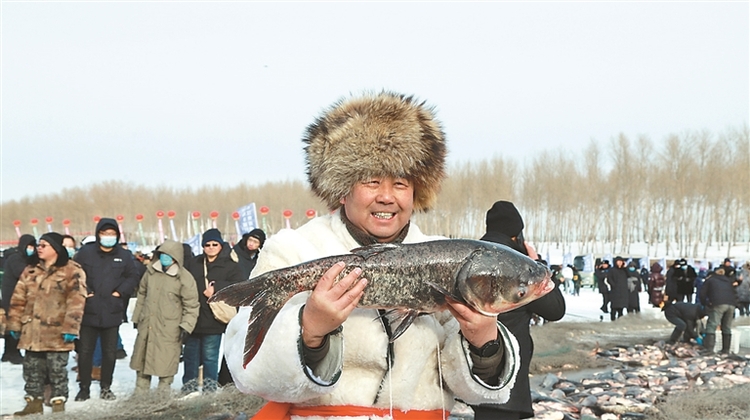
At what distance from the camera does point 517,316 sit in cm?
457

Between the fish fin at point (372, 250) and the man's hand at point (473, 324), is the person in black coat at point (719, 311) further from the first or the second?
the fish fin at point (372, 250)

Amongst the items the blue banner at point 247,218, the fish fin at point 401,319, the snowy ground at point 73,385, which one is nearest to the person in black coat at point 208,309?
the snowy ground at point 73,385

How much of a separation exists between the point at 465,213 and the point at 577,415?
176 ft

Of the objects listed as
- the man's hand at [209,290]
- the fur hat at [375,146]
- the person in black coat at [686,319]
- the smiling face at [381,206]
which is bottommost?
the person in black coat at [686,319]

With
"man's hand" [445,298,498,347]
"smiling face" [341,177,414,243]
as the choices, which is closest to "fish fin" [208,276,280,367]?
"smiling face" [341,177,414,243]

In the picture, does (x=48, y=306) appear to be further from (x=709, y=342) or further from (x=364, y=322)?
(x=709, y=342)

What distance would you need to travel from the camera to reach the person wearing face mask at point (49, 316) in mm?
6801

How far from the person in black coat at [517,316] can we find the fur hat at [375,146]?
211 cm

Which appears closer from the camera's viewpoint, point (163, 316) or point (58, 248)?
point (58, 248)

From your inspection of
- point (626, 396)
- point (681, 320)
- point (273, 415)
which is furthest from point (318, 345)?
point (681, 320)

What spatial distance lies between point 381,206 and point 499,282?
1.81 ft

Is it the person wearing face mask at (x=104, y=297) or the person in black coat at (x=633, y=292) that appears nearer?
the person wearing face mask at (x=104, y=297)

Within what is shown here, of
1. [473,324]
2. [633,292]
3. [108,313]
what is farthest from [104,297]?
[633,292]

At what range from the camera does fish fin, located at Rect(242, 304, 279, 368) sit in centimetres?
211
